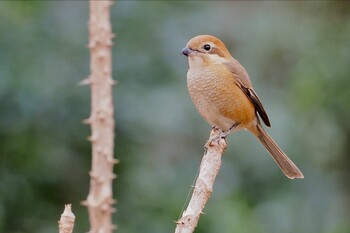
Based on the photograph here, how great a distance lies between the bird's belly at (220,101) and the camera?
128 inches

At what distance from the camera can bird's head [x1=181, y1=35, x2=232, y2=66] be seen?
298 centimetres

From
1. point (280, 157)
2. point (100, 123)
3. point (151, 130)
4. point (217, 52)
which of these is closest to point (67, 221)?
point (100, 123)

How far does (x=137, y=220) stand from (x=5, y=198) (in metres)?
0.63

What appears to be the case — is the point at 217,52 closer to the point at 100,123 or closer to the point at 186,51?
the point at 186,51

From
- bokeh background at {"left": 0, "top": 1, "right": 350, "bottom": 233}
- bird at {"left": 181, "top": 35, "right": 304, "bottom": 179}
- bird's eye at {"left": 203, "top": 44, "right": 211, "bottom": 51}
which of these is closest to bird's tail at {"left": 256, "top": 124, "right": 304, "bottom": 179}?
bird at {"left": 181, "top": 35, "right": 304, "bottom": 179}

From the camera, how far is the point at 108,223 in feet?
3.88

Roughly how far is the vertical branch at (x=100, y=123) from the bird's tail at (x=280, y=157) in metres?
2.26

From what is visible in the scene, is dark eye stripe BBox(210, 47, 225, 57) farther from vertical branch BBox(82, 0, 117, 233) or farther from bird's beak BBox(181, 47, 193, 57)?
vertical branch BBox(82, 0, 117, 233)

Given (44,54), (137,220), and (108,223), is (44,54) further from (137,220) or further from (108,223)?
(108,223)

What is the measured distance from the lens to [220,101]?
10.7 feet

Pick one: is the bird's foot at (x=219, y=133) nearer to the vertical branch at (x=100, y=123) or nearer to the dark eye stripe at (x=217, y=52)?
the dark eye stripe at (x=217, y=52)

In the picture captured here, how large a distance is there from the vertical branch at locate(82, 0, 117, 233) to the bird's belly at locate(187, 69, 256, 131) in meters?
2.00

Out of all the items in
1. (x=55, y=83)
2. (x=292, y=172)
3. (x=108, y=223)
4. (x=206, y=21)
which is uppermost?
(x=206, y=21)

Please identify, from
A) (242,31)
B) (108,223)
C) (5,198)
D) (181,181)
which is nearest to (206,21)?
(242,31)
